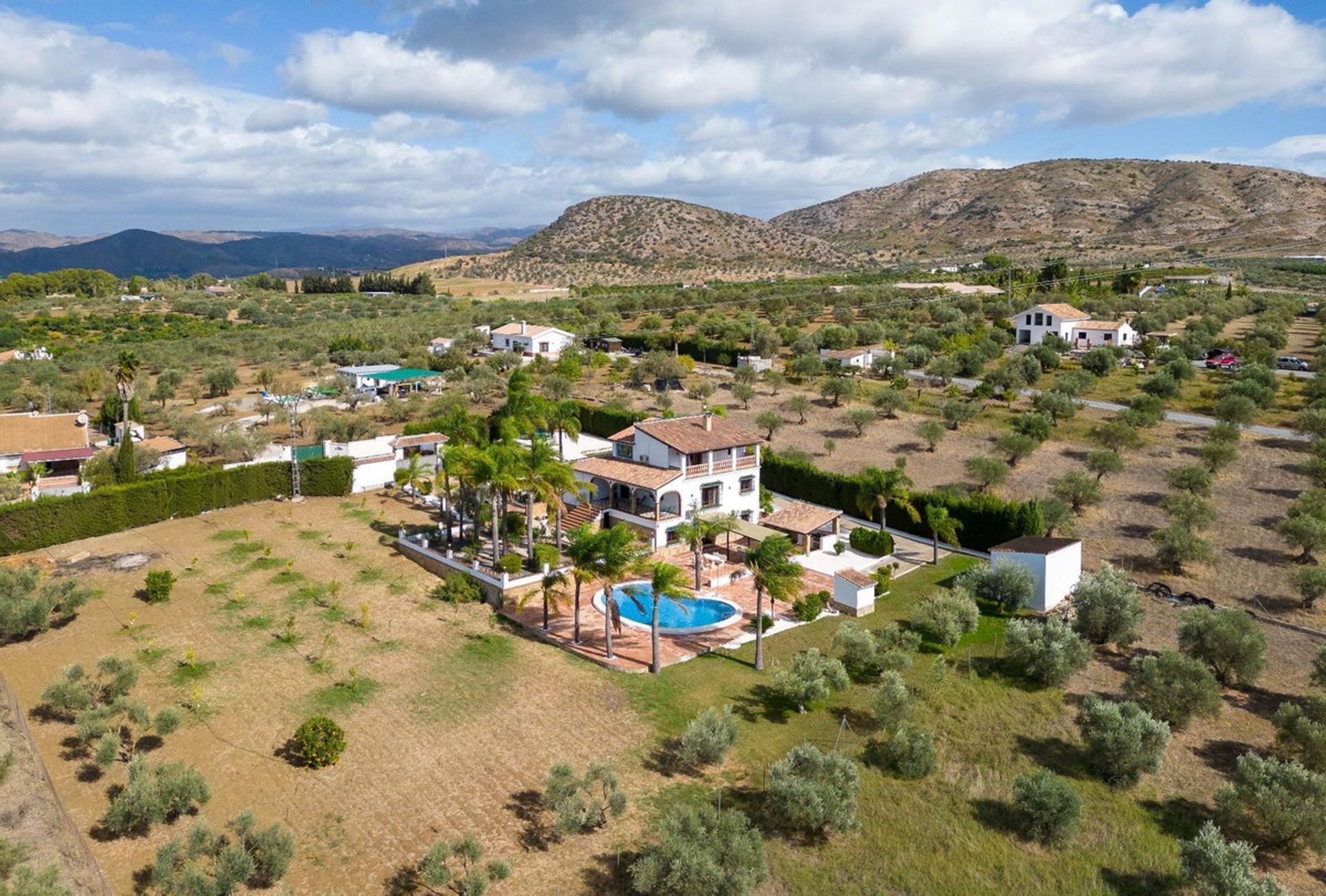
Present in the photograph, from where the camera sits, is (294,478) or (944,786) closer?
(944,786)

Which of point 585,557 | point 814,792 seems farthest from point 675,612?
point 814,792

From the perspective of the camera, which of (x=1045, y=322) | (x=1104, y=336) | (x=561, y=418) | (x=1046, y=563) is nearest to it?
(x=1046, y=563)

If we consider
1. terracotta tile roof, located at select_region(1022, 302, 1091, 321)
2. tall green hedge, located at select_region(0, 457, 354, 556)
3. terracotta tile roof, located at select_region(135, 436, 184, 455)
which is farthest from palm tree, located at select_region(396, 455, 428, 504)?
terracotta tile roof, located at select_region(1022, 302, 1091, 321)

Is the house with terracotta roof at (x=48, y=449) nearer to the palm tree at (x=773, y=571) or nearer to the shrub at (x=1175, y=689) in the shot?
the palm tree at (x=773, y=571)

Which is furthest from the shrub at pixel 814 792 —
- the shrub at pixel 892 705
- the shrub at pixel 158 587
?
the shrub at pixel 158 587

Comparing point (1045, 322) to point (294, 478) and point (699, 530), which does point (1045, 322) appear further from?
point (294, 478)

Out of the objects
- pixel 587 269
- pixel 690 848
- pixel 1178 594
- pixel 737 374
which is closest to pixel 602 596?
pixel 690 848

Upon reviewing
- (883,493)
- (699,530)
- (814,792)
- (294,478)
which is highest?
(699,530)
